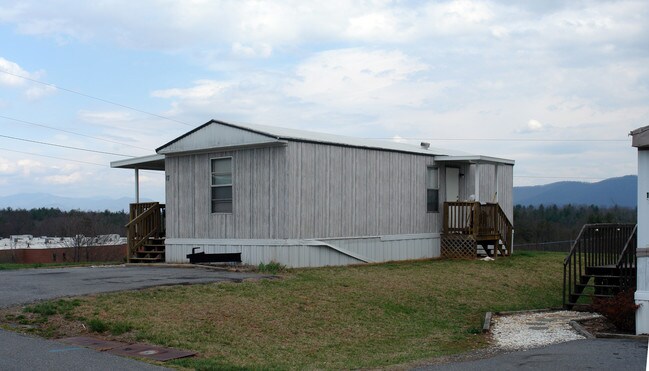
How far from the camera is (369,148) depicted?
65.6 feet

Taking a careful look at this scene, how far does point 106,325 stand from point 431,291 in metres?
7.61

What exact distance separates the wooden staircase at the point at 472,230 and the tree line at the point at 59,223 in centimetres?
3964

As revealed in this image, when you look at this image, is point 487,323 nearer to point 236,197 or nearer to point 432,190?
point 236,197

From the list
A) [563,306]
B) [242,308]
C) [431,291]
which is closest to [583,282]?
[563,306]

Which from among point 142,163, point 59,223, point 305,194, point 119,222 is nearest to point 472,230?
point 305,194

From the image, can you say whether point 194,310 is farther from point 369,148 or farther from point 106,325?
point 369,148

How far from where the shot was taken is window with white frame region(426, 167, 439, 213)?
2241 cm

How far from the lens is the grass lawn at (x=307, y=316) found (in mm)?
9781

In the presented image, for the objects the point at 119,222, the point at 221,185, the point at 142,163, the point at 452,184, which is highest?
the point at 142,163

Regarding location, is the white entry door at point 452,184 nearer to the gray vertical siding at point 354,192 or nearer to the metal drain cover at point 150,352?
the gray vertical siding at point 354,192

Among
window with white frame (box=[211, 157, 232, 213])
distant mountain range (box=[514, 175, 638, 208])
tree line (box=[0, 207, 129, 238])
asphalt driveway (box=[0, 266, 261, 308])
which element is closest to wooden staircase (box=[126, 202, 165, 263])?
asphalt driveway (box=[0, 266, 261, 308])

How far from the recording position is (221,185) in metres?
19.0

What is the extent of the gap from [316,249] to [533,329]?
7.43 meters

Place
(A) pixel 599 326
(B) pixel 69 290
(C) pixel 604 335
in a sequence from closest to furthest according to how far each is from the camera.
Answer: (C) pixel 604 335 → (A) pixel 599 326 → (B) pixel 69 290
